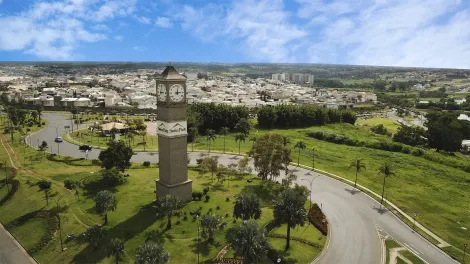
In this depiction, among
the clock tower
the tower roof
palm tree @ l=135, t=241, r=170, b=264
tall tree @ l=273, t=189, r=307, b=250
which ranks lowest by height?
palm tree @ l=135, t=241, r=170, b=264

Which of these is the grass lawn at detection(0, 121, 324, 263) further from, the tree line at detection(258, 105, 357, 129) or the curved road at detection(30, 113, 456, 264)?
the tree line at detection(258, 105, 357, 129)

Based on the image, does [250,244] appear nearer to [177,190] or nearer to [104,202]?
[177,190]

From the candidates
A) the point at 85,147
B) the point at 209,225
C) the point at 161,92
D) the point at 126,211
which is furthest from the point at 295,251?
the point at 85,147

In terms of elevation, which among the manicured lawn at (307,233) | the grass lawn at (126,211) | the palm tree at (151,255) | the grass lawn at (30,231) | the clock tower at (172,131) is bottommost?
the grass lawn at (30,231)

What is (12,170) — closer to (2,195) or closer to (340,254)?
(2,195)

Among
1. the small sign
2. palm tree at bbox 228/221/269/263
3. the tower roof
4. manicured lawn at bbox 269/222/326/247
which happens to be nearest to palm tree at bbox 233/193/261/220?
manicured lawn at bbox 269/222/326/247

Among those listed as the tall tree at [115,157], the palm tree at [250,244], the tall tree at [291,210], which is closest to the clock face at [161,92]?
the tall tree at [115,157]

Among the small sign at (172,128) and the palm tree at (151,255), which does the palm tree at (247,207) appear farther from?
the small sign at (172,128)
